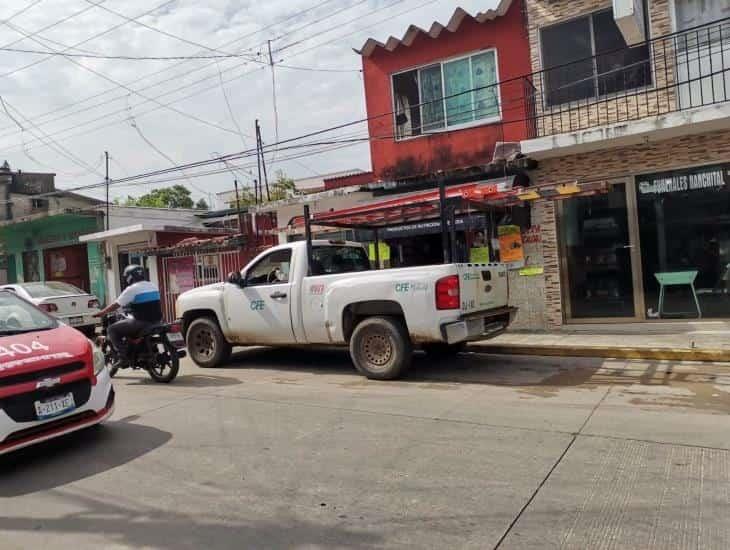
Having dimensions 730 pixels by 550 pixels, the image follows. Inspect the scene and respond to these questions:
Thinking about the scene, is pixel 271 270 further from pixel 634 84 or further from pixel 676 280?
pixel 634 84

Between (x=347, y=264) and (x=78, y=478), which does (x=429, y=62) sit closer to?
(x=347, y=264)

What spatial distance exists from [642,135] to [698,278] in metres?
2.81

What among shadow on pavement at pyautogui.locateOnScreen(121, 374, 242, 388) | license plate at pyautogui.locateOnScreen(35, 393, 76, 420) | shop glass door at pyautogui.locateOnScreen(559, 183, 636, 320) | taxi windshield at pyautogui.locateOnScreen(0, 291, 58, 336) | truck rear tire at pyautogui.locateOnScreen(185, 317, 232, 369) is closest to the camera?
license plate at pyautogui.locateOnScreen(35, 393, 76, 420)

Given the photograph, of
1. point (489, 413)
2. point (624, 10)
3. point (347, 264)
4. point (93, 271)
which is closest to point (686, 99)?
point (624, 10)

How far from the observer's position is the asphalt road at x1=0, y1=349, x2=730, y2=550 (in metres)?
3.47

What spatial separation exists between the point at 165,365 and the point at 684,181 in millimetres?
9269

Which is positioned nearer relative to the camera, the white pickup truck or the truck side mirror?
the white pickup truck

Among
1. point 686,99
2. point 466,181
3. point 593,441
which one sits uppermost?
point 686,99

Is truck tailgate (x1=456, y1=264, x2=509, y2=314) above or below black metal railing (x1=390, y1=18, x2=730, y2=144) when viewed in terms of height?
below

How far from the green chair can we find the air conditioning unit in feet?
13.6

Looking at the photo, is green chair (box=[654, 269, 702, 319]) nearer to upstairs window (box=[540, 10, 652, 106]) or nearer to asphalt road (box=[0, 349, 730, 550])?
upstairs window (box=[540, 10, 652, 106])

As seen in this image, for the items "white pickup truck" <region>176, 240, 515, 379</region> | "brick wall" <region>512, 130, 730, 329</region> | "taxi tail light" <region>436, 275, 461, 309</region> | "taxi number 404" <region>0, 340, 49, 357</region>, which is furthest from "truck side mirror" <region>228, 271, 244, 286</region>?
"brick wall" <region>512, 130, 730, 329</region>

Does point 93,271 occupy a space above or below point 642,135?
below

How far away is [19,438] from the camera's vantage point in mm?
4754
